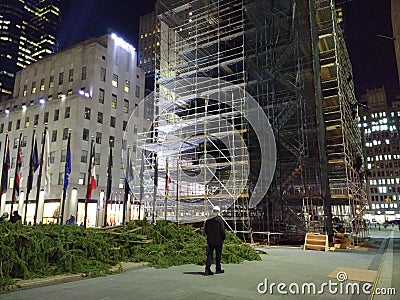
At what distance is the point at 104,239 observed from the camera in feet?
30.4

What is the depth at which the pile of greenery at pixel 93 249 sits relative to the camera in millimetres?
7164

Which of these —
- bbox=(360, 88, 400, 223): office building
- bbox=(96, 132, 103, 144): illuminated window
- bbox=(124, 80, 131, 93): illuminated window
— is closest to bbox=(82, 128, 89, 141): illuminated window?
bbox=(96, 132, 103, 144): illuminated window

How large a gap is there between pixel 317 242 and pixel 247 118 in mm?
8960

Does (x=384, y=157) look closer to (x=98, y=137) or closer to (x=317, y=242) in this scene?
(x=98, y=137)

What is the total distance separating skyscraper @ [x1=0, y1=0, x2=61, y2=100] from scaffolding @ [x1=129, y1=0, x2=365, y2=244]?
105 meters

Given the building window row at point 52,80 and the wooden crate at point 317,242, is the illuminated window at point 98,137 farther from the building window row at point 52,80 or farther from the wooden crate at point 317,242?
the wooden crate at point 317,242

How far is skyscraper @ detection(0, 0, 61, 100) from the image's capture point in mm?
118562

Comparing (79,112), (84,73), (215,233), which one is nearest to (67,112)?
(79,112)

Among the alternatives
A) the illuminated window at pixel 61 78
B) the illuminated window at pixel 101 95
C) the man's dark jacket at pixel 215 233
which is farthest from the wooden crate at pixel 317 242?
the illuminated window at pixel 61 78

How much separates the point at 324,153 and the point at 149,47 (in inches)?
3121

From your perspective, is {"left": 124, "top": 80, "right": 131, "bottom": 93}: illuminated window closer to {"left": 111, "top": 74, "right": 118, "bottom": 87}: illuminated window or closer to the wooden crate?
{"left": 111, "top": 74, "right": 118, "bottom": 87}: illuminated window

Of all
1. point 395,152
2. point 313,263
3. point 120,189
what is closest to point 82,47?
point 120,189

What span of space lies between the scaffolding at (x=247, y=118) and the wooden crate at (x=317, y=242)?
8.90ft

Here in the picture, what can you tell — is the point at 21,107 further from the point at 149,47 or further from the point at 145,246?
the point at 149,47
